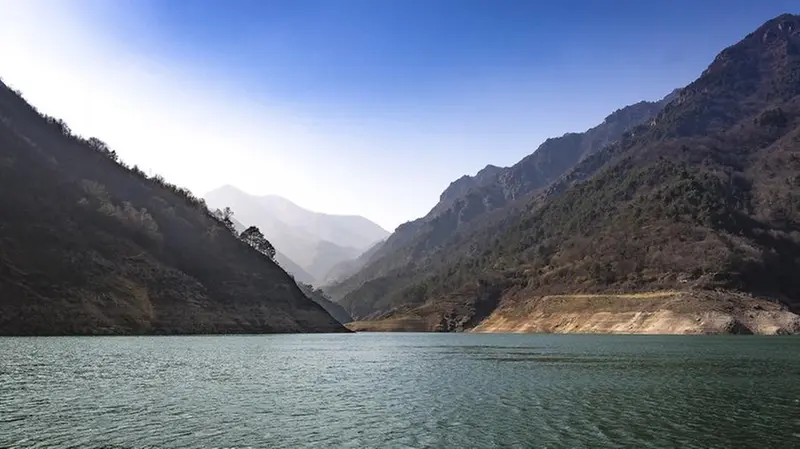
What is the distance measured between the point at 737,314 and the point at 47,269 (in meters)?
194

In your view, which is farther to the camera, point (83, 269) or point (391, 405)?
point (83, 269)

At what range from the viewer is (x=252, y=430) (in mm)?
35688

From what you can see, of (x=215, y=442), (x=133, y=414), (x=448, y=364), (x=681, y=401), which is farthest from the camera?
(x=448, y=364)

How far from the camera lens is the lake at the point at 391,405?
33125mm

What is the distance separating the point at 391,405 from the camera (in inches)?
1810

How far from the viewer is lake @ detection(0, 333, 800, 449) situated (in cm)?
3312

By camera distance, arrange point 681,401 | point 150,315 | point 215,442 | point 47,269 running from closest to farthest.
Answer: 1. point 215,442
2. point 681,401
3. point 47,269
4. point 150,315

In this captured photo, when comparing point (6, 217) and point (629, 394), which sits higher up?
point (6, 217)

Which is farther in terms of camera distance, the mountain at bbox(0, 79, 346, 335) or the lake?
the mountain at bbox(0, 79, 346, 335)

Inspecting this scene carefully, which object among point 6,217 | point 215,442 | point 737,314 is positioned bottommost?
point 215,442

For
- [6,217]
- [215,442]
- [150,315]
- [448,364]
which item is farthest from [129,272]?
[215,442]

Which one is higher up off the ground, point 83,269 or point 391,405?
point 83,269

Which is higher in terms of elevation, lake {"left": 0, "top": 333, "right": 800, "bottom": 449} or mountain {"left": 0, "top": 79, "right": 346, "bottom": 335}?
mountain {"left": 0, "top": 79, "right": 346, "bottom": 335}

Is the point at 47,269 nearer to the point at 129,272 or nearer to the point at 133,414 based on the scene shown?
the point at 129,272
